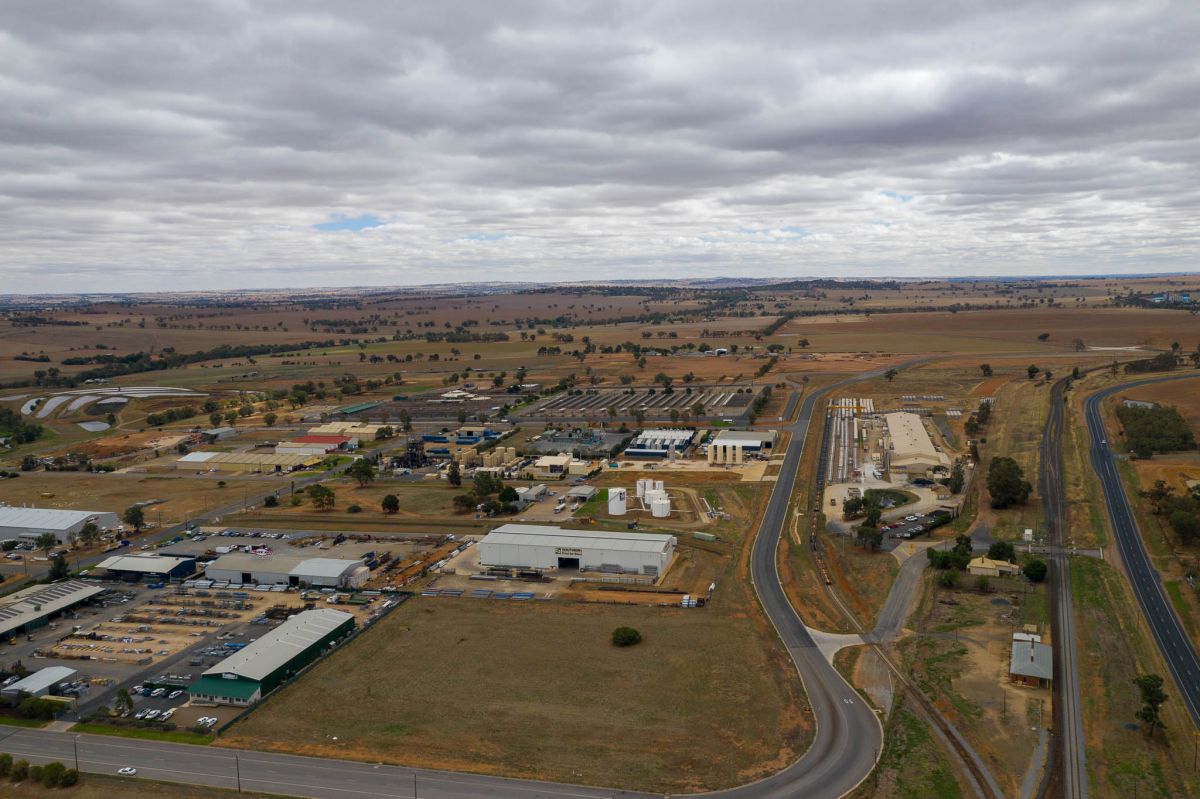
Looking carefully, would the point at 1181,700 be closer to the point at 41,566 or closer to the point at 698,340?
the point at 41,566

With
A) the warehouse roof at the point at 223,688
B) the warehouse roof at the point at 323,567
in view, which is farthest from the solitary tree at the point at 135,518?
the warehouse roof at the point at 223,688

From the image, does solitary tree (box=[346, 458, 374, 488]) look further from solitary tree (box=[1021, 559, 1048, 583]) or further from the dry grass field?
solitary tree (box=[1021, 559, 1048, 583])

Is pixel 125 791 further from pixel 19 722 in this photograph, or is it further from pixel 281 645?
pixel 281 645

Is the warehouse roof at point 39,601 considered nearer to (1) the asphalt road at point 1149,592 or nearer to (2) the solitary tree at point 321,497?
(2) the solitary tree at point 321,497

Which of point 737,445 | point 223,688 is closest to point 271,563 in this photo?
point 223,688

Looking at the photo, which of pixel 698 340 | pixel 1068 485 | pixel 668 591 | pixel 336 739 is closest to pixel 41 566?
pixel 336 739

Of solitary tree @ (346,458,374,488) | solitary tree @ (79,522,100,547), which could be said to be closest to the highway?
solitary tree @ (79,522,100,547)
